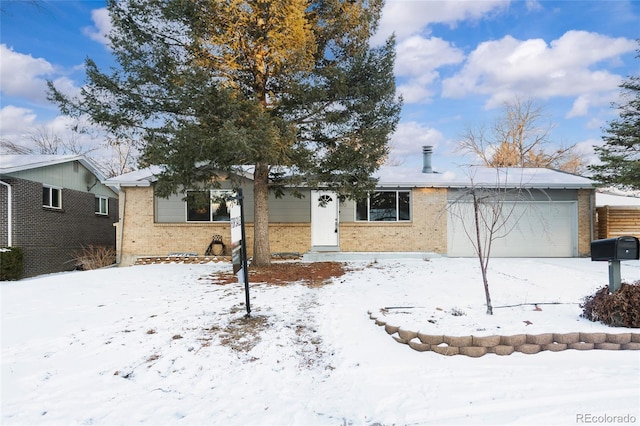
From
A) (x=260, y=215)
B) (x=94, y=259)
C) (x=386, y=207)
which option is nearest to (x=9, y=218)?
(x=94, y=259)

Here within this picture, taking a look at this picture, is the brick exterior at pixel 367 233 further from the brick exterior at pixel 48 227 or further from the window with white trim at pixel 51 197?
the window with white trim at pixel 51 197

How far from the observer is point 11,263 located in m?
11.8

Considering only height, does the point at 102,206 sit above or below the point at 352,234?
above

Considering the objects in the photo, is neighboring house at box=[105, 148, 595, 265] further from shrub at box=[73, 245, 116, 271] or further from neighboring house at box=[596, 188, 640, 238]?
shrub at box=[73, 245, 116, 271]

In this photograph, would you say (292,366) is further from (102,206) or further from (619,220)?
(102,206)

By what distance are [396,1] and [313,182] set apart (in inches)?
225

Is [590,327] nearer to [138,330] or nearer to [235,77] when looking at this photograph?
[138,330]

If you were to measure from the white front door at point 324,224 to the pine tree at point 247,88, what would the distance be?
302 centimetres

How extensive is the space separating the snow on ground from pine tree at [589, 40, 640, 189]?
6.13m

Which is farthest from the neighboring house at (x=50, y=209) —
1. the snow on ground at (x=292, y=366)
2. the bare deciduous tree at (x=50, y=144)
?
the bare deciduous tree at (x=50, y=144)

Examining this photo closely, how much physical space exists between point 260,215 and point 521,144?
24.8m

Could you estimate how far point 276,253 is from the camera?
41.7ft

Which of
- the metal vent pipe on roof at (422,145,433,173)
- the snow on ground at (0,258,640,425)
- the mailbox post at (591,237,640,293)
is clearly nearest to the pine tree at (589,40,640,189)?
the metal vent pipe on roof at (422,145,433,173)

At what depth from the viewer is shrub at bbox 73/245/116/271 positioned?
13.4 m
